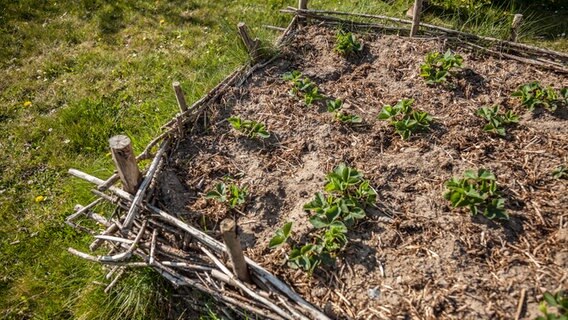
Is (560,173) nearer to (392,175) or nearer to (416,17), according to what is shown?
(392,175)

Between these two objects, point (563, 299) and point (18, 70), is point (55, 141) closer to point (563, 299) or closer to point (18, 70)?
point (18, 70)

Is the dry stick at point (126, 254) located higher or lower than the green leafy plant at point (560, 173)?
lower

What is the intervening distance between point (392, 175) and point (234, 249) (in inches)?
54.5

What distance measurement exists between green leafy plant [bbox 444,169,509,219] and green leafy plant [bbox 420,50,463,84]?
3.90 feet

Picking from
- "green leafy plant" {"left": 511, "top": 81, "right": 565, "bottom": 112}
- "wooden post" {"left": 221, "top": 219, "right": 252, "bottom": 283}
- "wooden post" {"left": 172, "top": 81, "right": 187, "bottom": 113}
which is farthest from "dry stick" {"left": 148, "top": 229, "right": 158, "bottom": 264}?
"green leafy plant" {"left": 511, "top": 81, "right": 565, "bottom": 112}

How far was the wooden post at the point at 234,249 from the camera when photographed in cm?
208

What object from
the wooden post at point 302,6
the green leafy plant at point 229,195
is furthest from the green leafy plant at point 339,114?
the wooden post at point 302,6

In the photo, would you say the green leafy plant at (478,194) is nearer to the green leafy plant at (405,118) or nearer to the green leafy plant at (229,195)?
the green leafy plant at (405,118)

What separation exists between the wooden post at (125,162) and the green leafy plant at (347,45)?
2.35 m

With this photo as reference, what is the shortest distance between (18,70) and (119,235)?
383cm

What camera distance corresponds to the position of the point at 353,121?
335 centimetres

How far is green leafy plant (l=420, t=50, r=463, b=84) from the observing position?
11.8 feet

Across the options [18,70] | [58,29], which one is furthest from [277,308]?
[58,29]

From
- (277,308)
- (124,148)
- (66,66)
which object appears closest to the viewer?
(277,308)
